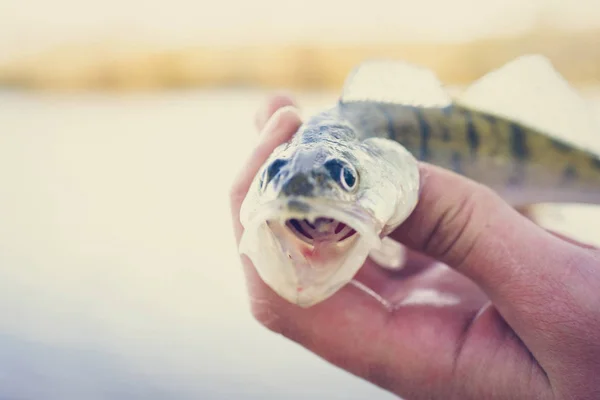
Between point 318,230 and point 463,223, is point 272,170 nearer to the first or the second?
point 318,230

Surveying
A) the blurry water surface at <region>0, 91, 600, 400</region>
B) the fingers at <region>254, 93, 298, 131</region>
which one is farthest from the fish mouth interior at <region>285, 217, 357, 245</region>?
the blurry water surface at <region>0, 91, 600, 400</region>

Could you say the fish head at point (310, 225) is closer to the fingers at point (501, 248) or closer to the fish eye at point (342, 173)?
the fish eye at point (342, 173)

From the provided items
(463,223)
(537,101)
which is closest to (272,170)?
(463,223)

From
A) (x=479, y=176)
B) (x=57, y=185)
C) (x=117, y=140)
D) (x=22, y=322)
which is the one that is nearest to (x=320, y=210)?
(x=479, y=176)

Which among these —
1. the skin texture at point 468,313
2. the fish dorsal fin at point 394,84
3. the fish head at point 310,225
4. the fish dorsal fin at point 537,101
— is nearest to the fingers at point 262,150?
the skin texture at point 468,313

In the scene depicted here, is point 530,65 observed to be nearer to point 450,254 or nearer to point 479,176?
point 479,176

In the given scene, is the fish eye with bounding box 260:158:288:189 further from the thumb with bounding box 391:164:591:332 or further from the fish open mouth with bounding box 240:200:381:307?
the thumb with bounding box 391:164:591:332
